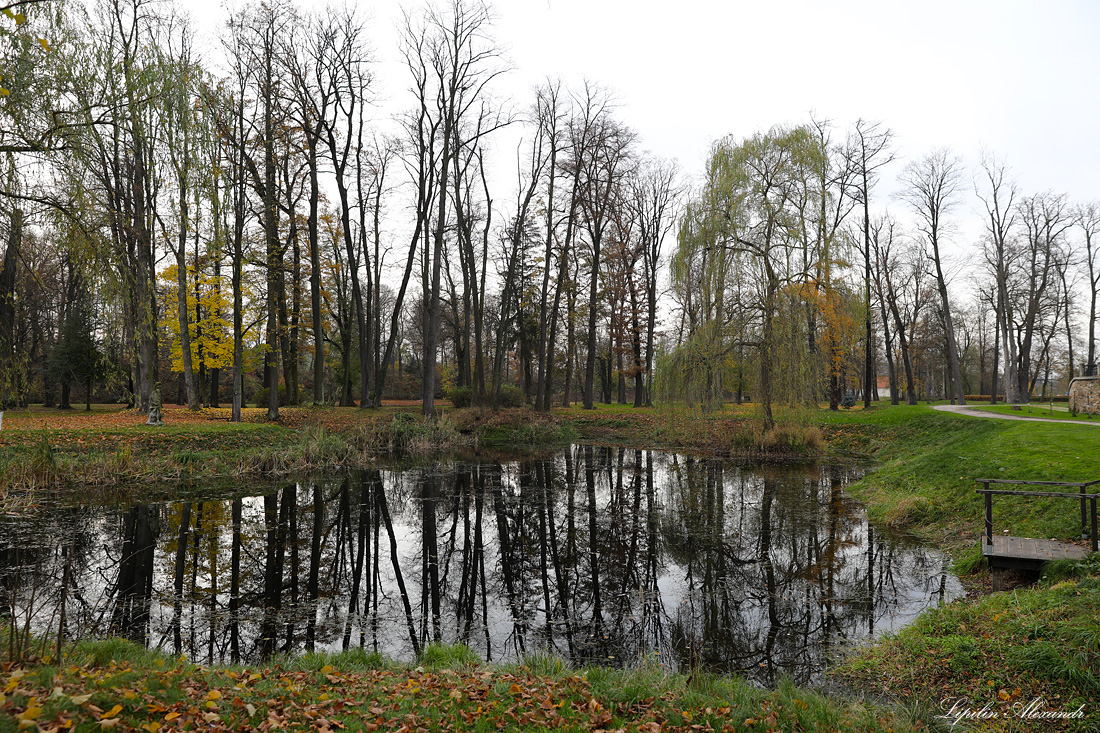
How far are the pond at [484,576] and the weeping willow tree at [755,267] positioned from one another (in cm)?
508

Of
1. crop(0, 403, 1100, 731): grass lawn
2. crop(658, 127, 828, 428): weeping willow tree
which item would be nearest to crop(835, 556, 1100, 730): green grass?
crop(0, 403, 1100, 731): grass lawn

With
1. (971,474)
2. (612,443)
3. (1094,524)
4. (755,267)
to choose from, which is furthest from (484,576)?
(612,443)

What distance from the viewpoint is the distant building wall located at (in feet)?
55.6

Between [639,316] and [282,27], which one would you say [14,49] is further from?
[639,316]

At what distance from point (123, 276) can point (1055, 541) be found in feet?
42.6

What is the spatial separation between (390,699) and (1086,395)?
2211 centimetres

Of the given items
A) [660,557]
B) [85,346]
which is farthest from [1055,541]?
[85,346]

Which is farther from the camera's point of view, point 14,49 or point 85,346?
point 85,346

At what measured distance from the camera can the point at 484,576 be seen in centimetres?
800

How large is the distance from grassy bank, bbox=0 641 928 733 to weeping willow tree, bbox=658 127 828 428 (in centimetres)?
1332

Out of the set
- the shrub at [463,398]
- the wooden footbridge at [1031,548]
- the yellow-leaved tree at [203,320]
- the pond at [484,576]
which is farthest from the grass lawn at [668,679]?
→ the shrub at [463,398]

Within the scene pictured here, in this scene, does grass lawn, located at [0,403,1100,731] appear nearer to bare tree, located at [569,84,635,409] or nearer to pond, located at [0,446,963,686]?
pond, located at [0,446,963,686]

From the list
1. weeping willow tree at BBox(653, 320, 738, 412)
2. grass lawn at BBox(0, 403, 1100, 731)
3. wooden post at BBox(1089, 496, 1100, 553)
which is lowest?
grass lawn at BBox(0, 403, 1100, 731)

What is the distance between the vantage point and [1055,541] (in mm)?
7164
